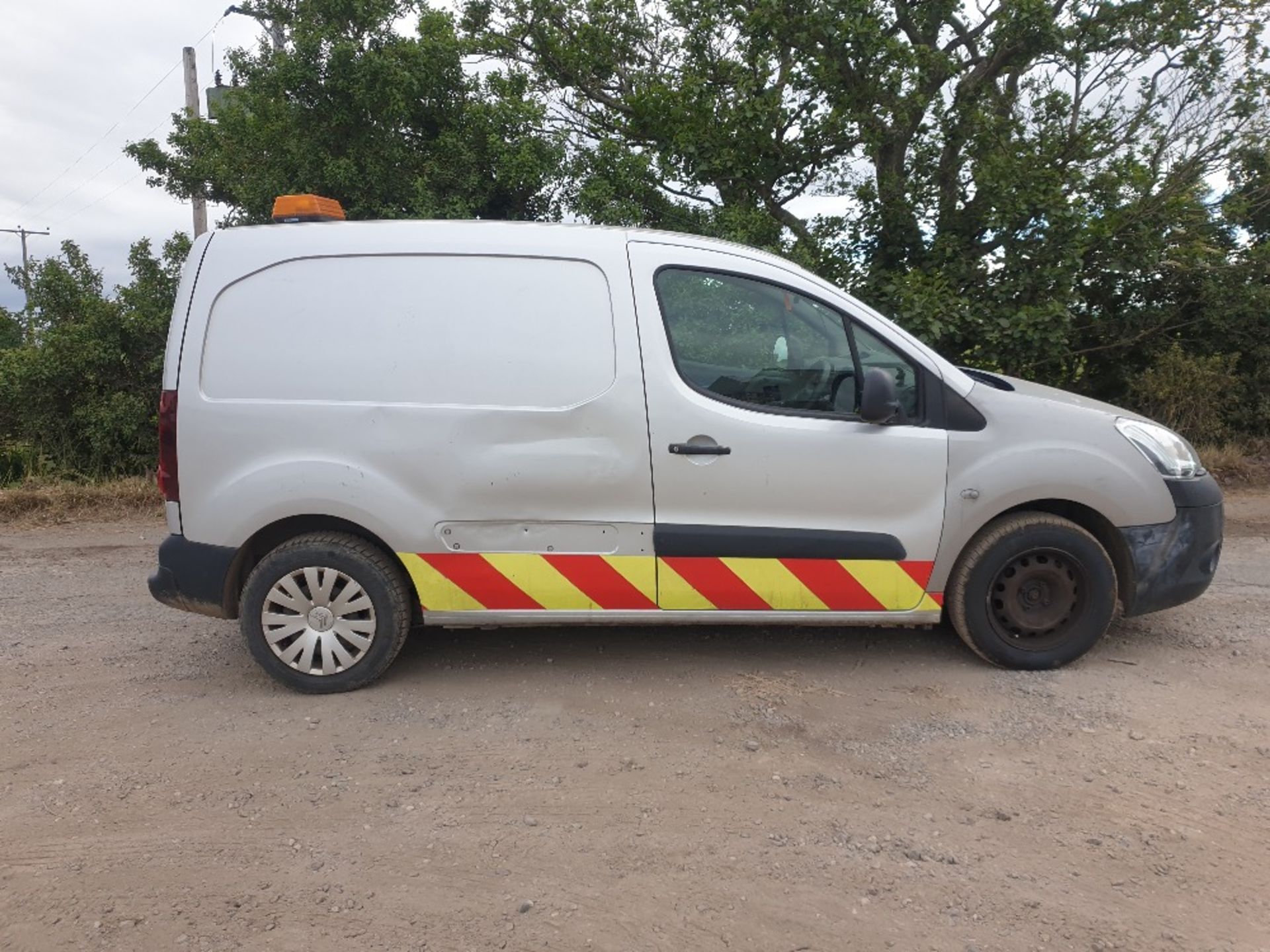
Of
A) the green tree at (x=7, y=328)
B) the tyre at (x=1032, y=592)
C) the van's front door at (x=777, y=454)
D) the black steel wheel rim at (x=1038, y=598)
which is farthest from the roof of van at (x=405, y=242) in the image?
the green tree at (x=7, y=328)

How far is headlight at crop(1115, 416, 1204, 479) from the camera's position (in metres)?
4.01

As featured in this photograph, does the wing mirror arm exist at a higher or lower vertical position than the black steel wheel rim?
higher

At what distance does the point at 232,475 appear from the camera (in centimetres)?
385

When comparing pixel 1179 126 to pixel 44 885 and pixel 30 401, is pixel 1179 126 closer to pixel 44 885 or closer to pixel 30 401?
pixel 44 885

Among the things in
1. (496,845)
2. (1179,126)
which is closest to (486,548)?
(496,845)

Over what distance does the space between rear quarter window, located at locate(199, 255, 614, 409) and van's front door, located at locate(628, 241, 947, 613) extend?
342mm

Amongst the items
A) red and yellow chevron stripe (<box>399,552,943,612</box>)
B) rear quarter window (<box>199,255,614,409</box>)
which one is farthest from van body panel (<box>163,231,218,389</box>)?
red and yellow chevron stripe (<box>399,552,943,612</box>)

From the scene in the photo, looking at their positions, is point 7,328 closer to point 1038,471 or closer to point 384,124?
point 384,124

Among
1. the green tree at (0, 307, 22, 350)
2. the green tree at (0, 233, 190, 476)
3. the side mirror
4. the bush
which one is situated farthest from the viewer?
the green tree at (0, 307, 22, 350)

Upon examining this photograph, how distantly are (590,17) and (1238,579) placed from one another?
747 centimetres

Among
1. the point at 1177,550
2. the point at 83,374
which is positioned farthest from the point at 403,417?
the point at 83,374

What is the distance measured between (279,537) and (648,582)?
170 centimetres

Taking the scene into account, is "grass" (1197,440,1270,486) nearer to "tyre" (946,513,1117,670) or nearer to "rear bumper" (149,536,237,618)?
"tyre" (946,513,1117,670)

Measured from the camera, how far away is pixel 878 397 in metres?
3.79
